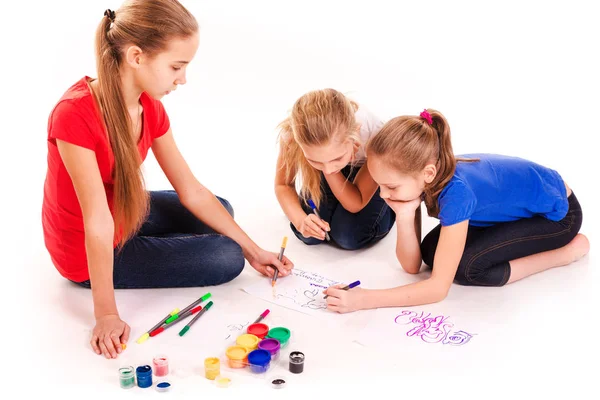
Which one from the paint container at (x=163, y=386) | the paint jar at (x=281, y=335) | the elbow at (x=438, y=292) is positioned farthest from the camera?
the elbow at (x=438, y=292)

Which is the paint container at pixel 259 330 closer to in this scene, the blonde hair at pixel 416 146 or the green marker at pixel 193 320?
the green marker at pixel 193 320

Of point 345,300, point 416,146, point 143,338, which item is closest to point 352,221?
point 345,300

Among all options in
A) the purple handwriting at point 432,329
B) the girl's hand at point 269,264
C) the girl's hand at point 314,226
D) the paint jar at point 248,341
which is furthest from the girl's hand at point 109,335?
the purple handwriting at point 432,329

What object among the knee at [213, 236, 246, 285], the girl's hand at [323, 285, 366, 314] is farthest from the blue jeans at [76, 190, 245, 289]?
the girl's hand at [323, 285, 366, 314]

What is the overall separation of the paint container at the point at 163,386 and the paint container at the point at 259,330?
34 centimetres

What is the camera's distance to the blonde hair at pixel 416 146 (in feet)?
7.45

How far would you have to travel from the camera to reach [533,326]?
91.5 inches

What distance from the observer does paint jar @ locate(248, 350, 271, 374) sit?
2029mm

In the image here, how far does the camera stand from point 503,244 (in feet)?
8.44

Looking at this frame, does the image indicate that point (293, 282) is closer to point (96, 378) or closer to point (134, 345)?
point (134, 345)

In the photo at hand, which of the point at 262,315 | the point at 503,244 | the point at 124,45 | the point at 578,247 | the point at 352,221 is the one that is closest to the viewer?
the point at 124,45

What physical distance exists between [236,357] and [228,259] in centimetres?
55

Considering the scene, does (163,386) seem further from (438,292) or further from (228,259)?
(438,292)

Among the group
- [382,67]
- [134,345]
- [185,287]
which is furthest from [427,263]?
[382,67]
